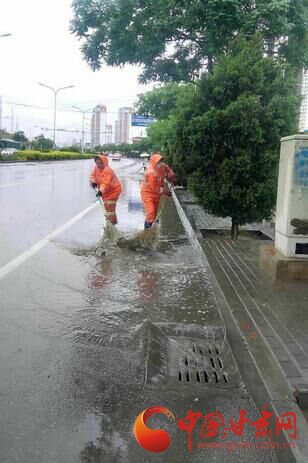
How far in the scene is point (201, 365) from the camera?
3.91 m

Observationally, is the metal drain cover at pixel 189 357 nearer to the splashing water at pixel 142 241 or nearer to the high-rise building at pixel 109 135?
the splashing water at pixel 142 241

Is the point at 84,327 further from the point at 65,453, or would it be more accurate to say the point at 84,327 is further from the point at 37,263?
the point at 37,263

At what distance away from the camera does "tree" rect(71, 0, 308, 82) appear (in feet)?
36.5

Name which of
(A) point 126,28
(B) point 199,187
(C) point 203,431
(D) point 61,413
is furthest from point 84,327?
(A) point 126,28

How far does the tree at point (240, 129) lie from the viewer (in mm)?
7168

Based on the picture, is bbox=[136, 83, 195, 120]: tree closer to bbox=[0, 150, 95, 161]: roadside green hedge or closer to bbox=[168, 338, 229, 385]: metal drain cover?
bbox=[0, 150, 95, 161]: roadside green hedge

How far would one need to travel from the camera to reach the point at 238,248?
25.7ft

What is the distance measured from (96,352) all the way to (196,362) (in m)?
0.81

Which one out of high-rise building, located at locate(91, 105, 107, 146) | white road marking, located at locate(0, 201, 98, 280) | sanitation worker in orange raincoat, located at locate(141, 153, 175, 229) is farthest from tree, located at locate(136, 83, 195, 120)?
high-rise building, located at locate(91, 105, 107, 146)

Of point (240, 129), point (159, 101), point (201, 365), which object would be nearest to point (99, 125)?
point (159, 101)

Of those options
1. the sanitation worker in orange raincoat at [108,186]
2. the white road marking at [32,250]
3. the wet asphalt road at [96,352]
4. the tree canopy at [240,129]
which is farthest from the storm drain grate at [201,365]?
the sanitation worker in orange raincoat at [108,186]

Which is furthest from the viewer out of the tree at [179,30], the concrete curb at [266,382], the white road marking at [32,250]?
the tree at [179,30]

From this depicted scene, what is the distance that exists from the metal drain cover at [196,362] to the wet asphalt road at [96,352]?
0.09 m

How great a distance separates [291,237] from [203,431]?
11.6ft
